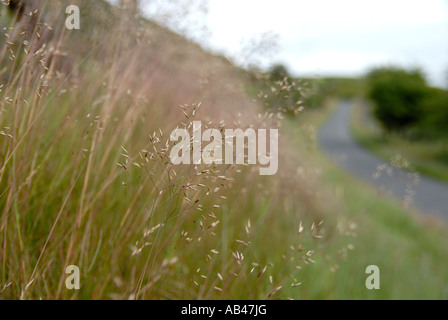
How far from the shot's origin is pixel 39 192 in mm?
1732

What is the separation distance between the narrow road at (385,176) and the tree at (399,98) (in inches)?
133

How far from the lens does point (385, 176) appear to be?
25.7 feet

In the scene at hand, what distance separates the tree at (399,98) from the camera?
28609mm

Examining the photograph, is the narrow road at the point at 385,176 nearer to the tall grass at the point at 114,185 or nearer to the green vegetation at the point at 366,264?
the green vegetation at the point at 366,264

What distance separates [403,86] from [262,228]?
30.5 meters

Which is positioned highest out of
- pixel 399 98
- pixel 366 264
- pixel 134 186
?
pixel 399 98

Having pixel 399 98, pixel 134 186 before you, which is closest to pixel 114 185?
pixel 134 186

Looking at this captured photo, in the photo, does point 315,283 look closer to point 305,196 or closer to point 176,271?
point 176,271

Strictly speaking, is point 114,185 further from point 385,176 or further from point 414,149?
point 414,149

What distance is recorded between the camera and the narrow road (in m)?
2.18

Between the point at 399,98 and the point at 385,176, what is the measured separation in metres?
24.1
